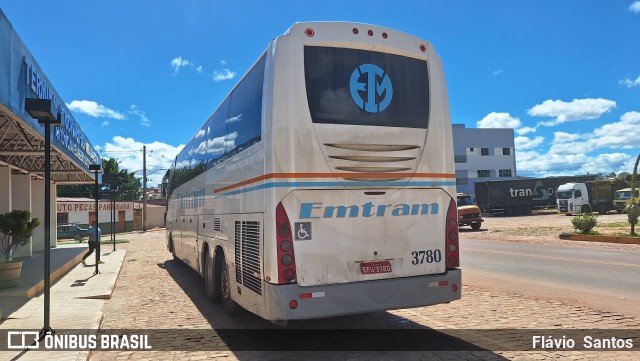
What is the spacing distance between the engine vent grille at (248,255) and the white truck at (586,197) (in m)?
39.6

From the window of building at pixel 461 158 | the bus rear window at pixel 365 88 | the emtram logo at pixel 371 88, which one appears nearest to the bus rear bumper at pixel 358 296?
the bus rear window at pixel 365 88

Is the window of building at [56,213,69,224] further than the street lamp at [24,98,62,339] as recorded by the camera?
Yes

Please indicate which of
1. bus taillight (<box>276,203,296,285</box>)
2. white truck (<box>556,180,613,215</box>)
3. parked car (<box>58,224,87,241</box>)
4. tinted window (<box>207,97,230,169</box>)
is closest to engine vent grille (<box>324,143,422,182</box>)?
bus taillight (<box>276,203,296,285</box>)

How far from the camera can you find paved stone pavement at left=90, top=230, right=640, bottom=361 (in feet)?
18.1

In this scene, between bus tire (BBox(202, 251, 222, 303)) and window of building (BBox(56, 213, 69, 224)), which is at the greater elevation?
window of building (BBox(56, 213, 69, 224))

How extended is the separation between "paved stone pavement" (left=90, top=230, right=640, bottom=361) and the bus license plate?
967mm

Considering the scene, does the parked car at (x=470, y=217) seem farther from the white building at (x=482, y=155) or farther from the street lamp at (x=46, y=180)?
the white building at (x=482, y=155)

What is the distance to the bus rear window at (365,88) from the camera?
18.7 ft

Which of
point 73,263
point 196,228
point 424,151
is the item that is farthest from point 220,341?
point 73,263

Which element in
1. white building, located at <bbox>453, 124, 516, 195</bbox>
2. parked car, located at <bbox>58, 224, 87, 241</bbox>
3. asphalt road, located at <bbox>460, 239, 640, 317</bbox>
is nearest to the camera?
asphalt road, located at <bbox>460, 239, 640, 317</bbox>

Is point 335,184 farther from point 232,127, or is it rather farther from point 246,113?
point 232,127

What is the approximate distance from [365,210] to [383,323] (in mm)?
2324

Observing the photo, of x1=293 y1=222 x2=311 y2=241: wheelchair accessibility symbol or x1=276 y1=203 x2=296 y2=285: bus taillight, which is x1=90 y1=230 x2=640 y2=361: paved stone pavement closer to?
x1=276 y1=203 x2=296 y2=285: bus taillight

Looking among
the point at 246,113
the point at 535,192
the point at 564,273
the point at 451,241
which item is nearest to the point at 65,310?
the point at 246,113
